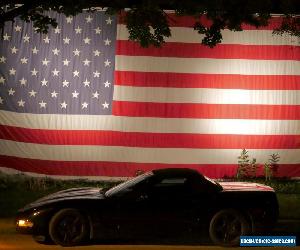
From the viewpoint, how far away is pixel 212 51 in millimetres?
16297

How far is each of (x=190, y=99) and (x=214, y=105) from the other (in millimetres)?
622

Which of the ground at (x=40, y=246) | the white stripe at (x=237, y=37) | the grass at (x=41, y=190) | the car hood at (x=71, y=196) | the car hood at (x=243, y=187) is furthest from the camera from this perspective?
the white stripe at (x=237, y=37)

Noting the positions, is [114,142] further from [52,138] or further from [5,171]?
[5,171]

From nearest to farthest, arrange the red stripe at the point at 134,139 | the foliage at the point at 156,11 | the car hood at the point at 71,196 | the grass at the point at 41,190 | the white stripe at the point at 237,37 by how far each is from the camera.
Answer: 1. the car hood at the point at 71,196
2. the foliage at the point at 156,11
3. the grass at the point at 41,190
4. the red stripe at the point at 134,139
5. the white stripe at the point at 237,37

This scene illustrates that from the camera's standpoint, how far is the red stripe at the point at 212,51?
16.2 meters

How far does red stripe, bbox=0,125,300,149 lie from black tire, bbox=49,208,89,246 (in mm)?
7115

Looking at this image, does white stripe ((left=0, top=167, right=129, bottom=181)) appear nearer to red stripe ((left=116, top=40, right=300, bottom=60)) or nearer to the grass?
the grass

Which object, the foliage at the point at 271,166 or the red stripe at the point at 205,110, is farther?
the foliage at the point at 271,166

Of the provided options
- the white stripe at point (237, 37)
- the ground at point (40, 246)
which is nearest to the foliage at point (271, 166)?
the white stripe at point (237, 37)

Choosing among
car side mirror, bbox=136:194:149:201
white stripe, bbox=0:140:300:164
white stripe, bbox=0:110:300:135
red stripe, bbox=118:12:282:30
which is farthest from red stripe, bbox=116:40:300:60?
car side mirror, bbox=136:194:149:201

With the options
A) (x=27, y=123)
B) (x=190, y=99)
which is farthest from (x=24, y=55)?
(x=190, y=99)

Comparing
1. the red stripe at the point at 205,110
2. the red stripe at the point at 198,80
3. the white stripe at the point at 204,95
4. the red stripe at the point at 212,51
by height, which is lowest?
the red stripe at the point at 205,110

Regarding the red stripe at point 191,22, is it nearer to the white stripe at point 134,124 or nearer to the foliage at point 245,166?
the white stripe at point 134,124

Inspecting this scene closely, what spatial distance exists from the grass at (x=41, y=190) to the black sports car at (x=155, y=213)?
260 cm
